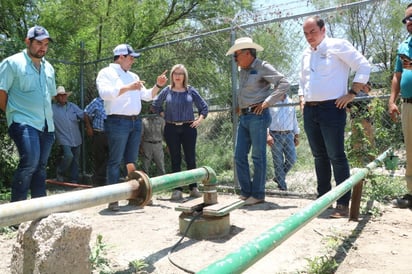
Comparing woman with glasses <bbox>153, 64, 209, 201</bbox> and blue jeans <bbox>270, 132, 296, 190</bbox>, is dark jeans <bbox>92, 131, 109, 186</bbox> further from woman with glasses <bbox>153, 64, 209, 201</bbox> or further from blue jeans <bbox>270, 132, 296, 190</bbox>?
blue jeans <bbox>270, 132, 296, 190</bbox>

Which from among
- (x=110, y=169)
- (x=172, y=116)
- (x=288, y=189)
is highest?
(x=172, y=116)

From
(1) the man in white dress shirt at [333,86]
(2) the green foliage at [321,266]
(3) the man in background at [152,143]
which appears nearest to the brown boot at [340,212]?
(1) the man in white dress shirt at [333,86]

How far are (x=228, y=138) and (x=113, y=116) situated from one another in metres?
2.85

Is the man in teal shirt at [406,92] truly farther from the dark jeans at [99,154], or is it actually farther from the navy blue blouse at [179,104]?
the dark jeans at [99,154]

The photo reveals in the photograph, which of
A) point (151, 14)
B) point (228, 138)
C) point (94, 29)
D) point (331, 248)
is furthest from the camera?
point (151, 14)

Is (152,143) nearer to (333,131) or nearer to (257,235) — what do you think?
(333,131)

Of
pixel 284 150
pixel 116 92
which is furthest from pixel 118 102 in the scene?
pixel 284 150

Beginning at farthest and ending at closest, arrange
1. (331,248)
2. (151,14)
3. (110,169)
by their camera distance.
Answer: (151,14) < (110,169) < (331,248)

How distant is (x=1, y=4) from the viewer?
8672mm

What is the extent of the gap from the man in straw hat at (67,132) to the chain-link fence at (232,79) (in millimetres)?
251

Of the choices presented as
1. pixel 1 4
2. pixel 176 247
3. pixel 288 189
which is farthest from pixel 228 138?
pixel 1 4

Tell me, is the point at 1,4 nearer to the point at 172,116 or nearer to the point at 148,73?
the point at 148,73

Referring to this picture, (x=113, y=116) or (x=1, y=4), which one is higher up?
(x=1, y=4)

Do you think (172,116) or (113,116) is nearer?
(113,116)
